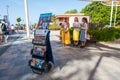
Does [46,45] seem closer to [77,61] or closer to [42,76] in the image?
[42,76]

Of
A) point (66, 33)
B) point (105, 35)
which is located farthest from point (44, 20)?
point (105, 35)

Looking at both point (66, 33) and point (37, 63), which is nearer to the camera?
point (37, 63)

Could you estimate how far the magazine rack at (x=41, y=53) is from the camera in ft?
21.4

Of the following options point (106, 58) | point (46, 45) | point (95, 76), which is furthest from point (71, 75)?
point (106, 58)

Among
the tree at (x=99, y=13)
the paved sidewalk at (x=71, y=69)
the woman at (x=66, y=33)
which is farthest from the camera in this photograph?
the tree at (x=99, y=13)

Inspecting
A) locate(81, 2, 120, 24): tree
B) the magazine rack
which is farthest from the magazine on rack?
locate(81, 2, 120, 24): tree

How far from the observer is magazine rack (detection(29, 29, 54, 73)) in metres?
6.53

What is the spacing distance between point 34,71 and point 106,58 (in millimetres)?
3300

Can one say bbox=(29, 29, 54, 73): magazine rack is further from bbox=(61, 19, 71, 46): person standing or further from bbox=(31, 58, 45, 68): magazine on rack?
bbox=(61, 19, 71, 46): person standing

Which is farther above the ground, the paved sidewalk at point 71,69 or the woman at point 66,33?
the woman at point 66,33

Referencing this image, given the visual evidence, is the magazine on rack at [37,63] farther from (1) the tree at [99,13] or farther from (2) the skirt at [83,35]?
(1) the tree at [99,13]

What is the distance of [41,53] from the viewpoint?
6629 millimetres

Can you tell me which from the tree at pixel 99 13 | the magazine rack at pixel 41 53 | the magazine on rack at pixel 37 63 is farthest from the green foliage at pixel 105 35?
the tree at pixel 99 13

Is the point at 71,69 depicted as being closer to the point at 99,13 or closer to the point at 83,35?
the point at 83,35
